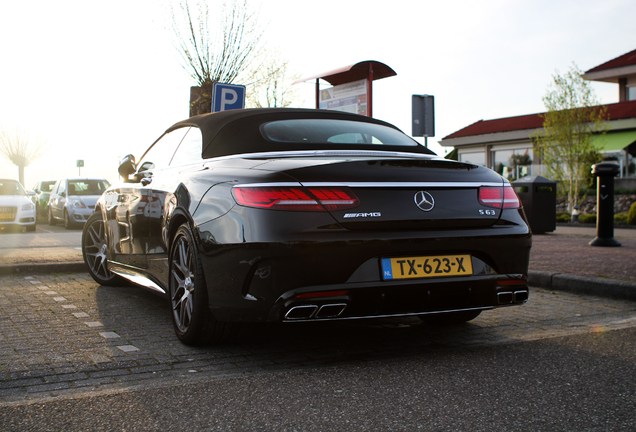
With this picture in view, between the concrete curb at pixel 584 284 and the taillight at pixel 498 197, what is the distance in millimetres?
2609

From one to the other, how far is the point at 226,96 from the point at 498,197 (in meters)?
7.00

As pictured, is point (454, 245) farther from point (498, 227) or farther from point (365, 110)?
point (365, 110)

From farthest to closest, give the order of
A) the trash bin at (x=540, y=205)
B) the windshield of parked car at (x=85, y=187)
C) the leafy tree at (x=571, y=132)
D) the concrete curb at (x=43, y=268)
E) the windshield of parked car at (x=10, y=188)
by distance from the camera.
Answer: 1. the leafy tree at (x=571, y=132)
2. the windshield of parked car at (x=85, y=187)
3. the windshield of parked car at (x=10, y=188)
4. the trash bin at (x=540, y=205)
5. the concrete curb at (x=43, y=268)

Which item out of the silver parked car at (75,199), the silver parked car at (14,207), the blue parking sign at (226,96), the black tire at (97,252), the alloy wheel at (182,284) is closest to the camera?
the alloy wheel at (182,284)

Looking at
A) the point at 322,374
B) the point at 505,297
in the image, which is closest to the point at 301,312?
the point at 322,374

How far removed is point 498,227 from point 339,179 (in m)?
1.01

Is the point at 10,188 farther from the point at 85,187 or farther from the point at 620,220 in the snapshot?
the point at 620,220

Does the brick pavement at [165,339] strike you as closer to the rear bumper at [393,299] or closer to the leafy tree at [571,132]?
the rear bumper at [393,299]

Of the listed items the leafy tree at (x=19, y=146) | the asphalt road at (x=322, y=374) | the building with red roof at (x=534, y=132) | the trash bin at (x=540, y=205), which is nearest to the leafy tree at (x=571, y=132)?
the building with red roof at (x=534, y=132)

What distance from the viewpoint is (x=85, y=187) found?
61.0 ft

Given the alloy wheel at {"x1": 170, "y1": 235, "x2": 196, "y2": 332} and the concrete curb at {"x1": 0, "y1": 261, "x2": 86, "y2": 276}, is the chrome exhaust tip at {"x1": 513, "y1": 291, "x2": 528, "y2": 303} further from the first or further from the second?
the concrete curb at {"x1": 0, "y1": 261, "x2": 86, "y2": 276}

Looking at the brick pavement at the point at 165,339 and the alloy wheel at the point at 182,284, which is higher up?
the alloy wheel at the point at 182,284

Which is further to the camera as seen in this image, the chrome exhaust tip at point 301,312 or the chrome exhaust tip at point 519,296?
the chrome exhaust tip at point 519,296

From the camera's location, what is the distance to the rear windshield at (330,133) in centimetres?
415
